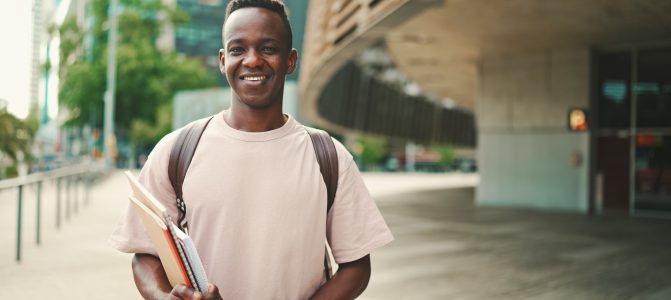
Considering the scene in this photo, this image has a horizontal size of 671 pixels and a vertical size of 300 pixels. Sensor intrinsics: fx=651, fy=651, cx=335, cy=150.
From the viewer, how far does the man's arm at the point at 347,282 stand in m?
1.76

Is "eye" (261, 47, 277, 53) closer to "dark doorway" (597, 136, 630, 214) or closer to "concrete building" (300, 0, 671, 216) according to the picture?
"concrete building" (300, 0, 671, 216)

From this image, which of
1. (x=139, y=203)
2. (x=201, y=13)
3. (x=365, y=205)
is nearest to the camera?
(x=139, y=203)

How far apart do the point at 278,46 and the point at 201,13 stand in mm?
82060

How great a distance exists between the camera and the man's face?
1.73 m

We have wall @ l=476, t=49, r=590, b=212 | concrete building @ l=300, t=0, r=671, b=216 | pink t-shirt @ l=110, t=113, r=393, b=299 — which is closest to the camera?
pink t-shirt @ l=110, t=113, r=393, b=299

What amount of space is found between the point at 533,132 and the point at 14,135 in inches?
481

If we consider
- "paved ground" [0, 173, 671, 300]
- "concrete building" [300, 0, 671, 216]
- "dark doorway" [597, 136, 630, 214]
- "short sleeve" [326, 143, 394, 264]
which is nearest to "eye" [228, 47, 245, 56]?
"short sleeve" [326, 143, 394, 264]

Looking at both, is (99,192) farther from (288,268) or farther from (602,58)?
(288,268)

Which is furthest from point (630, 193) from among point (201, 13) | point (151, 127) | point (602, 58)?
point (201, 13)

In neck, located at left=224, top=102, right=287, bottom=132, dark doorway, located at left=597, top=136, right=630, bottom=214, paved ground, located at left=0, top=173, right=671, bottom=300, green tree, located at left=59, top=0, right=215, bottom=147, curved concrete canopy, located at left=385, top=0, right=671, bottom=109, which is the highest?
green tree, located at left=59, top=0, right=215, bottom=147

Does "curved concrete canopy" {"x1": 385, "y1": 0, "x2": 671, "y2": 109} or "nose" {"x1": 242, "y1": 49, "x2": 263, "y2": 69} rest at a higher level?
"curved concrete canopy" {"x1": 385, "y1": 0, "x2": 671, "y2": 109}

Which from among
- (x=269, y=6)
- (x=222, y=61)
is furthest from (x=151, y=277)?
(x=269, y=6)

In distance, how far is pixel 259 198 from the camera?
168 centimetres

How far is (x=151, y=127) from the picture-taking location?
2085 inches
